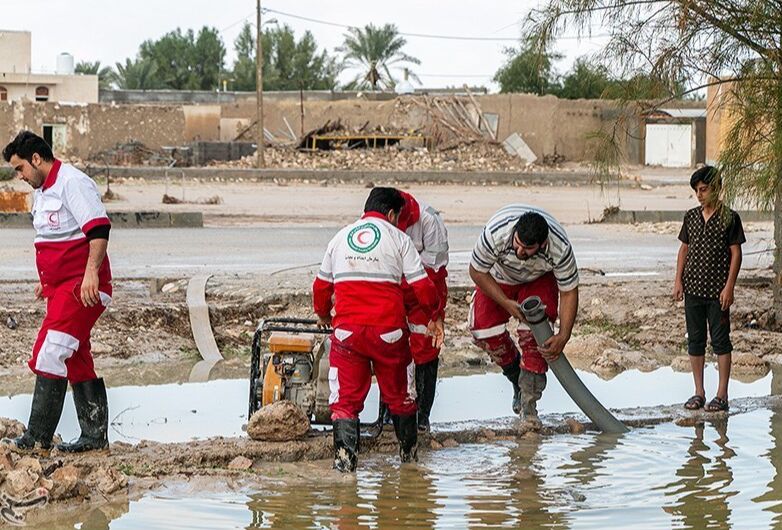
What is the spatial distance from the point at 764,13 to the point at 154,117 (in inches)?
1526

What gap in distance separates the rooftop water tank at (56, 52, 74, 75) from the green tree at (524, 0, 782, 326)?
51.4 m

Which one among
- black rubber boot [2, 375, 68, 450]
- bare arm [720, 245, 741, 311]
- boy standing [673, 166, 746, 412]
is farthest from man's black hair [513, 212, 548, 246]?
black rubber boot [2, 375, 68, 450]

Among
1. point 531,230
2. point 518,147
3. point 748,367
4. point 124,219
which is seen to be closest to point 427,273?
point 531,230

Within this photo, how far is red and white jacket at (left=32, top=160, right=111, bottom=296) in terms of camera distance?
6.69 m

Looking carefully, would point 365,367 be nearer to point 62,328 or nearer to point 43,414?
point 62,328

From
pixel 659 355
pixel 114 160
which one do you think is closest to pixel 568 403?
pixel 659 355

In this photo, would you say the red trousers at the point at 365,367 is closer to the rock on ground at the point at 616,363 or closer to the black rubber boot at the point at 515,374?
the black rubber boot at the point at 515,374

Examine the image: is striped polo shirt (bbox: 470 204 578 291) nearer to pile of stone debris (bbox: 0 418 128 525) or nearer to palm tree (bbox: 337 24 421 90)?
pile of stone debris (bbox: 0 418 128 525)

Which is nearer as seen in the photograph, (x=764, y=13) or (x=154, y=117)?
(x=764, y=13)

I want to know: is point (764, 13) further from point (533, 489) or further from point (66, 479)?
point (66, 479)

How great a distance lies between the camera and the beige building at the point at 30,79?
180 ft

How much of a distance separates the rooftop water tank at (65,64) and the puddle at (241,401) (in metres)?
52.1

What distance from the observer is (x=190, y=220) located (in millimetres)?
21891

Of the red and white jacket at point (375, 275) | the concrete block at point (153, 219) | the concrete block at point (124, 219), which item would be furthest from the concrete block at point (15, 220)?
the red and white jacket at point (375, 275)
